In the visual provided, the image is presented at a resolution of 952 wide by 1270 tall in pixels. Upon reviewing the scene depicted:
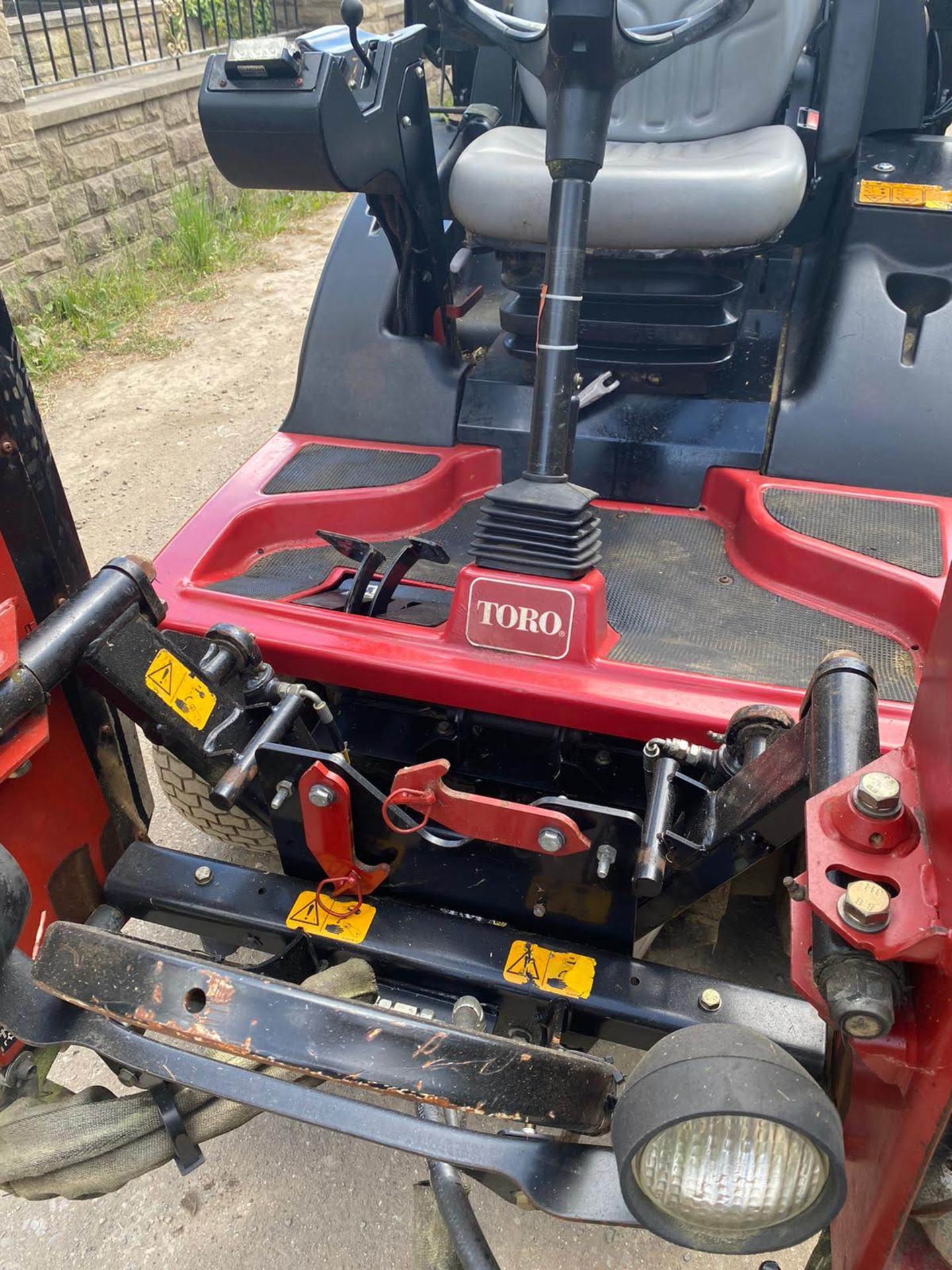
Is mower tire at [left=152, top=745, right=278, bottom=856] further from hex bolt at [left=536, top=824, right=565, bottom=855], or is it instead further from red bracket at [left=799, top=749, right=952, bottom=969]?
red bracket at [left=799, top=749, right=952, bottom=969]

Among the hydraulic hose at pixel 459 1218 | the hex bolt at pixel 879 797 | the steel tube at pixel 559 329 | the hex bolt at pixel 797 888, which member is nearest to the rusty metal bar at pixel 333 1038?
the hydraulic hose at pixel 459 1218

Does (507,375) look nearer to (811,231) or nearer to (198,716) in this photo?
(811,231)

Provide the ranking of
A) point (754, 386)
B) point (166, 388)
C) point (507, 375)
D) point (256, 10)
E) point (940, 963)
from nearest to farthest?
1. point (940, 963)
2. point (754, 386)
3. point (507, 375)
4. point (166, 388)
5. point (256, 10)

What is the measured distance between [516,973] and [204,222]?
19.0 feet

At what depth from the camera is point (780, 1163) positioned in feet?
2.90

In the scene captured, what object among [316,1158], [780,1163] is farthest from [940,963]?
[316,1158]

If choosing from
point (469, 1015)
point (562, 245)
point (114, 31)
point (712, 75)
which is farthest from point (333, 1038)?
point (114, 31)

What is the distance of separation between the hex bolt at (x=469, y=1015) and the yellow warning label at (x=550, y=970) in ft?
0.23

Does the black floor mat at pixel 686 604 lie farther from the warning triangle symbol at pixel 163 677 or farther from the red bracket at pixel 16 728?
the red bracket at pixel 16 728

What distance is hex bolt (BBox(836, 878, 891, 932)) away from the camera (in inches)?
31.3

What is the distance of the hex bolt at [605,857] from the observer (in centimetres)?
129

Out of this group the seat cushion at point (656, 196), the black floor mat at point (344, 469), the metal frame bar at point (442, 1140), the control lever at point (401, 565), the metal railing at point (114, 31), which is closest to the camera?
the metal frame bar at point (442, 1140)

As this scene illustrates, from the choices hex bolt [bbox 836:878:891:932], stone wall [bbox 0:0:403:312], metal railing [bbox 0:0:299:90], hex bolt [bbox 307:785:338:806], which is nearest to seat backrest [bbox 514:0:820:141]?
hex bolt [bbox 307:785:338:806]

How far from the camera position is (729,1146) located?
894 mm
